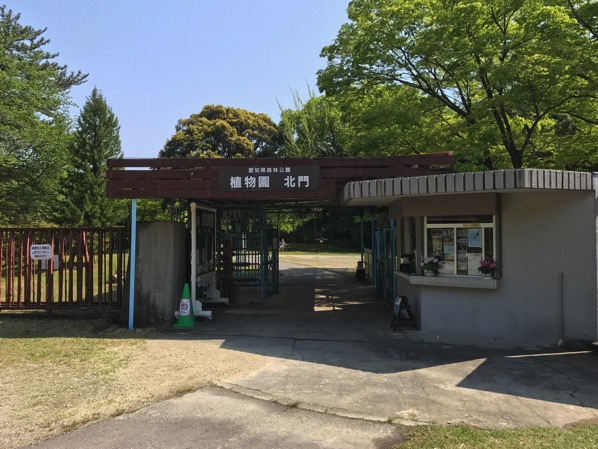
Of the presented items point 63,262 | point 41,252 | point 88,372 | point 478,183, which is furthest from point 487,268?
point 41,252

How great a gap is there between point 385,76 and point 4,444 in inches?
565

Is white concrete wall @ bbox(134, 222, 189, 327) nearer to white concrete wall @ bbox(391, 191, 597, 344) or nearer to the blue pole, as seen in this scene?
the blue pole

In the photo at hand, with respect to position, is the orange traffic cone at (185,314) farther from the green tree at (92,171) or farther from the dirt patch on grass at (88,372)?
the green tree at (92,171)

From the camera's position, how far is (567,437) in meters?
4.17

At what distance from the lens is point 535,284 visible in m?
8.19

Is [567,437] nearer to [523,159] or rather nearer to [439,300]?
[439,300]

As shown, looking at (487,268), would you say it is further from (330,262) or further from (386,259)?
(330,262)

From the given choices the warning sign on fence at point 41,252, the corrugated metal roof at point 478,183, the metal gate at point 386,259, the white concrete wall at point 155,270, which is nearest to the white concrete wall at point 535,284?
the corrugated metal roof at point 478,183

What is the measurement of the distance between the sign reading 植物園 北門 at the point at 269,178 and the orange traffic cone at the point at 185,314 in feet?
8.16

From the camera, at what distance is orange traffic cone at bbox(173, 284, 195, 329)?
9383 millimetres

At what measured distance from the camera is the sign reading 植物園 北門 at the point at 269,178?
931 centimetres

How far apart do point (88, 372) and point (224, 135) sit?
44907 mm

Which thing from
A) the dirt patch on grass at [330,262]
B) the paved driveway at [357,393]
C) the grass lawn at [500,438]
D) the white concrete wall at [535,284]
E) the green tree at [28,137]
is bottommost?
the paved driveway at [357,393]

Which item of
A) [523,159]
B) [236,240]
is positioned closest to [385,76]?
[523,159]
